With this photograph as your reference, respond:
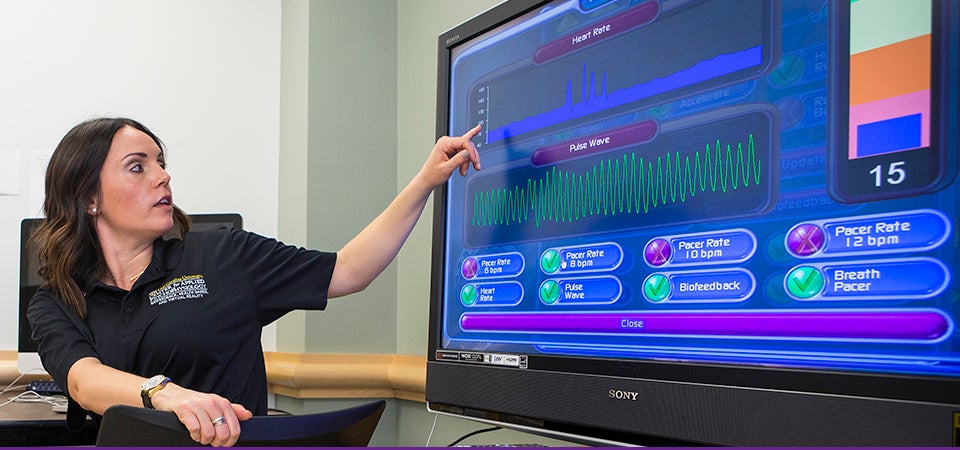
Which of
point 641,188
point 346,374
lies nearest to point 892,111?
point 641,188

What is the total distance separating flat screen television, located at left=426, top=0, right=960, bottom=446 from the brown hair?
768 mm

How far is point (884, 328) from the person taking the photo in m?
0.99

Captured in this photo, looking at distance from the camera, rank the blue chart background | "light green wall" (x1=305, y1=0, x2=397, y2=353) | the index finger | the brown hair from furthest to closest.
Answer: "light green wall" (x1=305, y1=0, x2=397, y2=353), the brown hair, the index finger, the blue chart background

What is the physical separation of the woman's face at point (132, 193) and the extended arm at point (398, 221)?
0.40 meters

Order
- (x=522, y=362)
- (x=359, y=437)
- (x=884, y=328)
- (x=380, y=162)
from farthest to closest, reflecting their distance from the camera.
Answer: (x=380, y=162), (x=522, y=362), (x=359, y=437), (x=884, y=328)

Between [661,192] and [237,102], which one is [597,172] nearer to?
[661,192]

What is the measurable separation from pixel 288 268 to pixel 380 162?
0.91 m

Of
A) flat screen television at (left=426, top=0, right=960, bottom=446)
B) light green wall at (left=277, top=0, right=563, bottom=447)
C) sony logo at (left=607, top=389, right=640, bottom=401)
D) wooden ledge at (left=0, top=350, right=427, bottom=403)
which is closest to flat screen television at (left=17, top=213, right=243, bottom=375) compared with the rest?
light green wall at (left=277, top=0, right=563, bottom=447)

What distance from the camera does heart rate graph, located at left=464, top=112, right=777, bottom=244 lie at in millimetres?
1173

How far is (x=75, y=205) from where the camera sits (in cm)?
196

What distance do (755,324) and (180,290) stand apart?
1.21 meters

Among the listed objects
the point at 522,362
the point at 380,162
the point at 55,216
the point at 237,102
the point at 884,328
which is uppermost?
the point at 237,102

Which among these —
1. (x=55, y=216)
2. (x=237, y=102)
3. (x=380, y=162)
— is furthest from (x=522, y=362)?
(x=237, y=102)

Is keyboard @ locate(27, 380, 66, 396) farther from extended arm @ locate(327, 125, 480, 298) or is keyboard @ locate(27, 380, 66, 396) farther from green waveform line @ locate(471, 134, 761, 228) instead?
green waveform line @ locate(471, 134, 761, 228)
